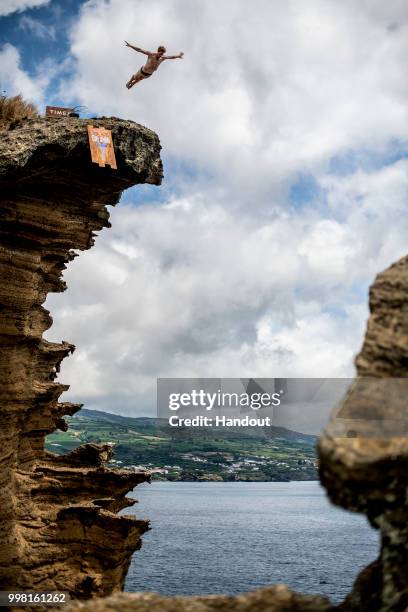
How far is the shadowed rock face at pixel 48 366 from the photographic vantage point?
29.9 metres

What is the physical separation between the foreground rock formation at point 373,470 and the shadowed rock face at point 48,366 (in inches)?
873

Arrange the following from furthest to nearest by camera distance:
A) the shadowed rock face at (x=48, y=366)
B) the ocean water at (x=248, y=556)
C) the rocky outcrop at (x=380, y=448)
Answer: the ocean water at (x=248, y=556) < the shadowed rock face at (x=48, y=366) < the rocky outcrop at (x=380, y=448)

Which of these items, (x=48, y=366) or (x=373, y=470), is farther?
(x=48, y=366)

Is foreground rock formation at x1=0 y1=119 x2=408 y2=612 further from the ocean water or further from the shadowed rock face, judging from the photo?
the ocean water

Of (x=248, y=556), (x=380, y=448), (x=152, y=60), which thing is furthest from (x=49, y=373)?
(x=248, y=556)

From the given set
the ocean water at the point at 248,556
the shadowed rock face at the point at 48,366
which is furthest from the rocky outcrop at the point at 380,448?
the ocean water at the point at 248,556

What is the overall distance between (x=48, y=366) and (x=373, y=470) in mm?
29462

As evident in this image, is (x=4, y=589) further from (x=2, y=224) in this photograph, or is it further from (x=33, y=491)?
(x=2, y=224)

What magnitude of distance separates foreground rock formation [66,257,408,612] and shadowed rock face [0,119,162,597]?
2218 centimetres

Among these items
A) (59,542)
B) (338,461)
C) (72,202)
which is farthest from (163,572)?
(338,461)

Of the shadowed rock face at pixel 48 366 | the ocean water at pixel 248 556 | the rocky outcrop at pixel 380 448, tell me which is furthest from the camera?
the ocean water at pixel 248 556

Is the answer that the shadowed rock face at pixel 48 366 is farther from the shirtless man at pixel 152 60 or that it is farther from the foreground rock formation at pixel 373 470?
the foreground rock formation at pixel 373 470

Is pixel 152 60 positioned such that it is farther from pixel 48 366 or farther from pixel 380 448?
pixel 380 448

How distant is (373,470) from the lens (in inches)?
327
